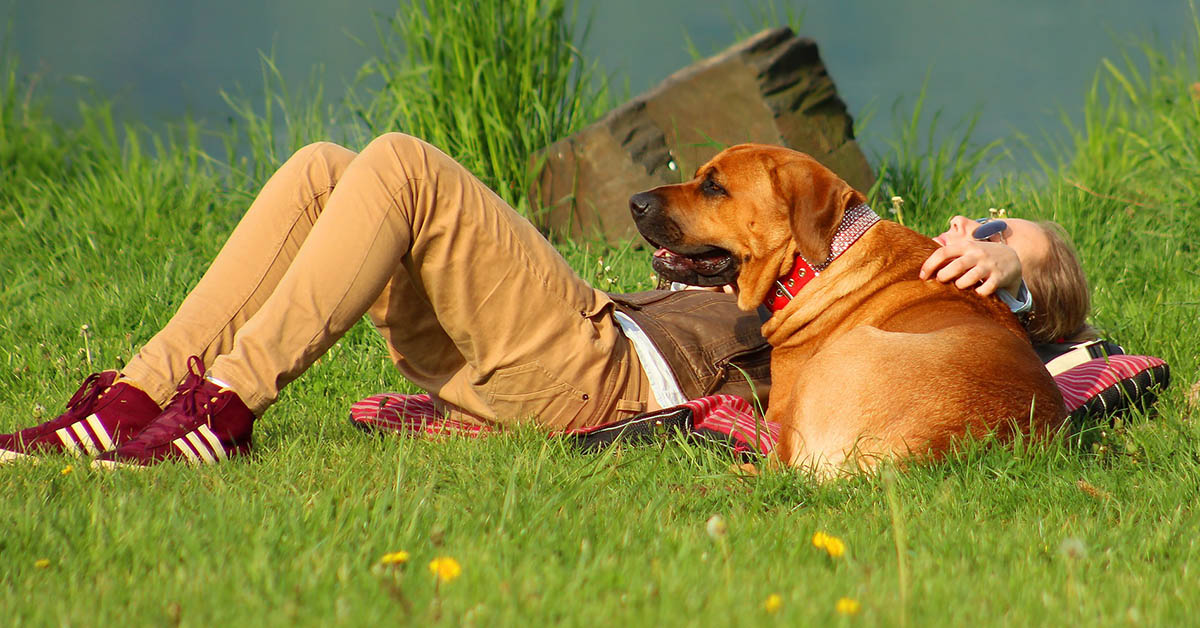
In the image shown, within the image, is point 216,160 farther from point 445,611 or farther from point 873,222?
point 445,611

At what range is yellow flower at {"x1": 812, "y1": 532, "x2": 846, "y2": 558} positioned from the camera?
7.73 ft

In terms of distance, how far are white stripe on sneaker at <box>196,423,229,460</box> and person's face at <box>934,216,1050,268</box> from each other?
2636 millimetres

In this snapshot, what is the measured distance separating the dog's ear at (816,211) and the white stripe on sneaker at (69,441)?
95.3 inches

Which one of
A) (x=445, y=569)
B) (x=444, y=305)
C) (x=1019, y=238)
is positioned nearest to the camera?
(x=445, y=569)

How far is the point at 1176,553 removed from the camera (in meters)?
2.64

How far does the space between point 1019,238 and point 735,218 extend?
1.15m

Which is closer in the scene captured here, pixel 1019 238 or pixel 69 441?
pixel 69 441

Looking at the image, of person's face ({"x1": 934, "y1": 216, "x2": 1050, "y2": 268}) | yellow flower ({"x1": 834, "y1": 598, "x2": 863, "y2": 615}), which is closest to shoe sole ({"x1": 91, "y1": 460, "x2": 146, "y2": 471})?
yellow flower ({"x1": 834, "y1": 598, "x2": 863, "y2": 615})

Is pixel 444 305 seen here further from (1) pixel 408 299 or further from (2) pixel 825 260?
(2) pixel 825 260

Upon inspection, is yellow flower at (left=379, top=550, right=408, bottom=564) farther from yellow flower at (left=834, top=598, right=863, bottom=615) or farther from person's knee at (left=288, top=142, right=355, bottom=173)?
person's knee at (left=288, top=142, right=355, bottom=173)

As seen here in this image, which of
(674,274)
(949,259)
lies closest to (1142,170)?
(949,259)

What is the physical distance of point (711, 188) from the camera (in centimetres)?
385

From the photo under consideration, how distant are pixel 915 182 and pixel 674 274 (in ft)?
12.0

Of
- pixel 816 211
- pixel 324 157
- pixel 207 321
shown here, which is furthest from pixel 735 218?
pixel 207 321
